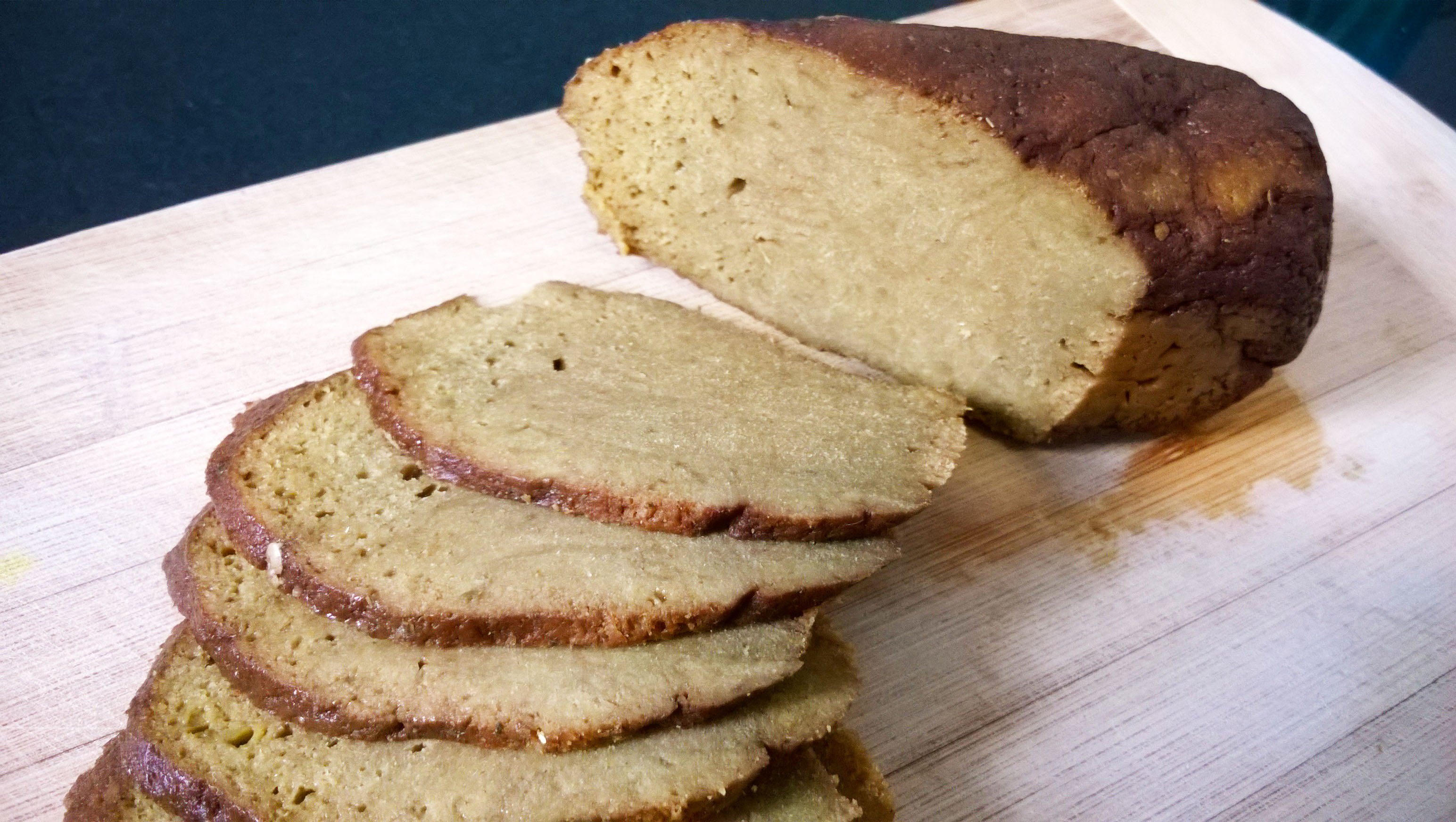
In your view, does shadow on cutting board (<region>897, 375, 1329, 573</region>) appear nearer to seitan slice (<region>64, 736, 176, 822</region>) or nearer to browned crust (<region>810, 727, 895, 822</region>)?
browned crust (<region>810, 727, 895, 822</region>)

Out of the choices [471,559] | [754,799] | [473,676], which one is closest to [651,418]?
[471,559]

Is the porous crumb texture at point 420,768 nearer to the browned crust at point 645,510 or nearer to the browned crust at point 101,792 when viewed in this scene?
the browned crust at point 101,792

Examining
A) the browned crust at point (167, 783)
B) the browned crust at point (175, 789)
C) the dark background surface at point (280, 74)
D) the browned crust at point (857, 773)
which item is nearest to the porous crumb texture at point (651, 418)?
the browned crust at point (857, 773)

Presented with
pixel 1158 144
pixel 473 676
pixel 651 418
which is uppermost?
pixel 1158 144

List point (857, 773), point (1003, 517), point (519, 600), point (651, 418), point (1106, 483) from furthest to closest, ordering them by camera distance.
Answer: point (1106, 483)
point (1003, 517)
point (651, 418)
point (857, 773)
point (519, 600)

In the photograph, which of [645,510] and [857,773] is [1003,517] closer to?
[857,773]

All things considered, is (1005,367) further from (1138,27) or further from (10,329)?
(10,329)
